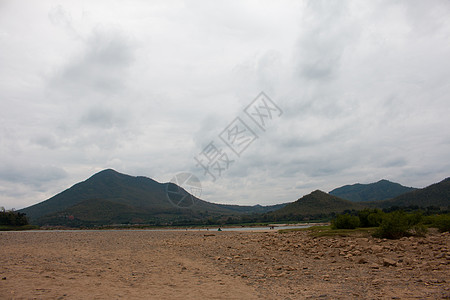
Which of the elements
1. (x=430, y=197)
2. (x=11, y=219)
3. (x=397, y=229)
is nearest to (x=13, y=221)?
(x=11, y=219)

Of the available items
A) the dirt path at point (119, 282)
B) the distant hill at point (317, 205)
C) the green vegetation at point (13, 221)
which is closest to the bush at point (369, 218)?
the dirt path at point (119, 282)

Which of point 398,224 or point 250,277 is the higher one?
point 398,224

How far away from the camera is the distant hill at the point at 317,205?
119188 millimetres

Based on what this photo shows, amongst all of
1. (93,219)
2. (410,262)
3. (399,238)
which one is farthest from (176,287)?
(93,219)

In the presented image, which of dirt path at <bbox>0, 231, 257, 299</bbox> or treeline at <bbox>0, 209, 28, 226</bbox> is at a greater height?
treeline at <bbox>0, 209, 28, 226</bbox>

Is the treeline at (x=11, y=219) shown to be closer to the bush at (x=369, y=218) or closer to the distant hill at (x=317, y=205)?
the distant hill at (x=317, y=205)

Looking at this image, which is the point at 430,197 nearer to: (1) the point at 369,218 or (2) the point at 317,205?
(2) the point at 317,205

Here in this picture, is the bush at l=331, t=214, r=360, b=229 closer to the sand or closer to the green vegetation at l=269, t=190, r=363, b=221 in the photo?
the sand

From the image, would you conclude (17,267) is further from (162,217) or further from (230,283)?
(162,217)

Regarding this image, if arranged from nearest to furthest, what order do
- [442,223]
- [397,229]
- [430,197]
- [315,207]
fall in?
[397,229] → [442,223] → [430,197] → [315,207]

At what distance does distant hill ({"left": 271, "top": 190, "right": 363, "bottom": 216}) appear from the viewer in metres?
119

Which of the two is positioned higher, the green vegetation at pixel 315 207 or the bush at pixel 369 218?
the green vegetation at pixel 315 207

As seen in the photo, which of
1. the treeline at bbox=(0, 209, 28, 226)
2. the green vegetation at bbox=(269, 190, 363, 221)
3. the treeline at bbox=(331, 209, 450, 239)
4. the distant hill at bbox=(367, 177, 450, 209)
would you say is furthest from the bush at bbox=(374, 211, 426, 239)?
the treeline at bbox=(0, 209, 28, 226)

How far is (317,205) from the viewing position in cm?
12838
